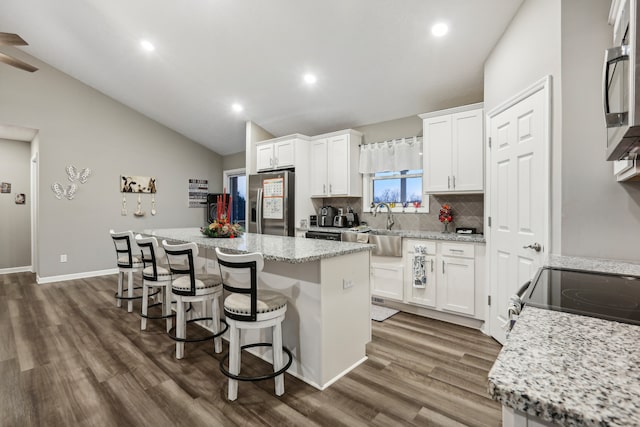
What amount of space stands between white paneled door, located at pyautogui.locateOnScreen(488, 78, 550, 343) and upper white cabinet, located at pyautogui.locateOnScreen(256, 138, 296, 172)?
2875 millimetres

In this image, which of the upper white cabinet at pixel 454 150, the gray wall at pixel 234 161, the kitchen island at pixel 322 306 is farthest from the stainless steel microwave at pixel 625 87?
the gray wall at pixel 234 161

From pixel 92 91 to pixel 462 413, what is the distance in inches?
277

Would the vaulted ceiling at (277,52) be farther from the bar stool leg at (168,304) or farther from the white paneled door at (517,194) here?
the bar stool leg at (168,304)

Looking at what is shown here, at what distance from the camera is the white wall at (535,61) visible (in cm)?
→ 198

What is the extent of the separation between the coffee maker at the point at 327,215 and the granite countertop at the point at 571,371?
155 inches

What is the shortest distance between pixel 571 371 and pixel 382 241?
3149mm

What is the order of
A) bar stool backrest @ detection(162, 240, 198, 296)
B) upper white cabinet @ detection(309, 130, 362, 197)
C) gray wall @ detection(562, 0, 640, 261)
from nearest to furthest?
gray wall @ detection(562, 0, 640, 261) → bar stool backrest @ detection(162, 240, 198, 296) → upper white cabinet @ detection(309, 130, 362, 197)

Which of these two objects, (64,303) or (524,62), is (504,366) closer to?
(524,62)

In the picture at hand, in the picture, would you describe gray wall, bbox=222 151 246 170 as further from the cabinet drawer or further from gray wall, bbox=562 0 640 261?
gray wall, bbox=562 0 640 261

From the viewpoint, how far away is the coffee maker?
15.6 ft

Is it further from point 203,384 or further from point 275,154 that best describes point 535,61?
point 275,154

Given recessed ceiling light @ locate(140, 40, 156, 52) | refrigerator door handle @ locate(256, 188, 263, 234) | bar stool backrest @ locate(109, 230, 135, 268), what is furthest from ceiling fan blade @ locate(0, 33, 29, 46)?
refrigerator door handle @ locate(256, 188, 263, 234)

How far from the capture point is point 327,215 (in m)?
4.77

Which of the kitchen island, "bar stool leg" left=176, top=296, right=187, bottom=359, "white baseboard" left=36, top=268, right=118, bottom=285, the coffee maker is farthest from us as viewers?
"white baseboard" left=36, top=268, right=118, bottom=285
